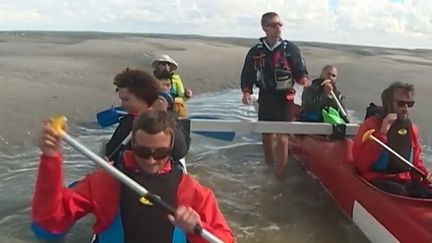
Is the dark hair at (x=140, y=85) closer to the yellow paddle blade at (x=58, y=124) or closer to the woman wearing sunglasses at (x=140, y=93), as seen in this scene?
the woman wearing sunglasses at (x=140, y=93)

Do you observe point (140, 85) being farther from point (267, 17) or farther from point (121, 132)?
point (267, 17)

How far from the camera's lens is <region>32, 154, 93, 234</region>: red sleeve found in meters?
2.73

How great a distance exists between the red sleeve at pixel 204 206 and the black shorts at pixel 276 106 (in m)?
4.25

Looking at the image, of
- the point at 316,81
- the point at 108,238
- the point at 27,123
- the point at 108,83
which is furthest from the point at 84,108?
the point at 108,238

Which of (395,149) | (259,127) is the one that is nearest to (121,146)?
(259,127)

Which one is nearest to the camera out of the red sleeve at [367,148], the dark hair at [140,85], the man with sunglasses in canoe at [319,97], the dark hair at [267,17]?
the dark hair at [140,85]

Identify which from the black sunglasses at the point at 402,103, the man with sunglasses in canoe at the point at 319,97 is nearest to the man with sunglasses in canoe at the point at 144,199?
the black sunglasses at the point at 402,103

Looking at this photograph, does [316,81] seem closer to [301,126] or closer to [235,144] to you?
[301,126]

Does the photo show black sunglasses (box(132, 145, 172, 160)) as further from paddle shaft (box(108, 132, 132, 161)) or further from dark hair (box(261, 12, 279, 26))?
dark hair (box(261, 12, 279, 26))

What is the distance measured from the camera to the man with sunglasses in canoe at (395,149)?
541cm

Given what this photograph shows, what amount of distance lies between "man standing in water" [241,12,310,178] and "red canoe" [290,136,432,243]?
0.54 metres

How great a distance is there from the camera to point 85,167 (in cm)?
776

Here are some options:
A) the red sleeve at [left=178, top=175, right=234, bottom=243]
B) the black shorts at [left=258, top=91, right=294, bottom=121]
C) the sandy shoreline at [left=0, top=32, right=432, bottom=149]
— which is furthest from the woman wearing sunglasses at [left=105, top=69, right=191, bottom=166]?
the sandy shoreline at [left=0, top=32, right=432, bottom=149]

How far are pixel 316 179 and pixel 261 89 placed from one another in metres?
1.26
